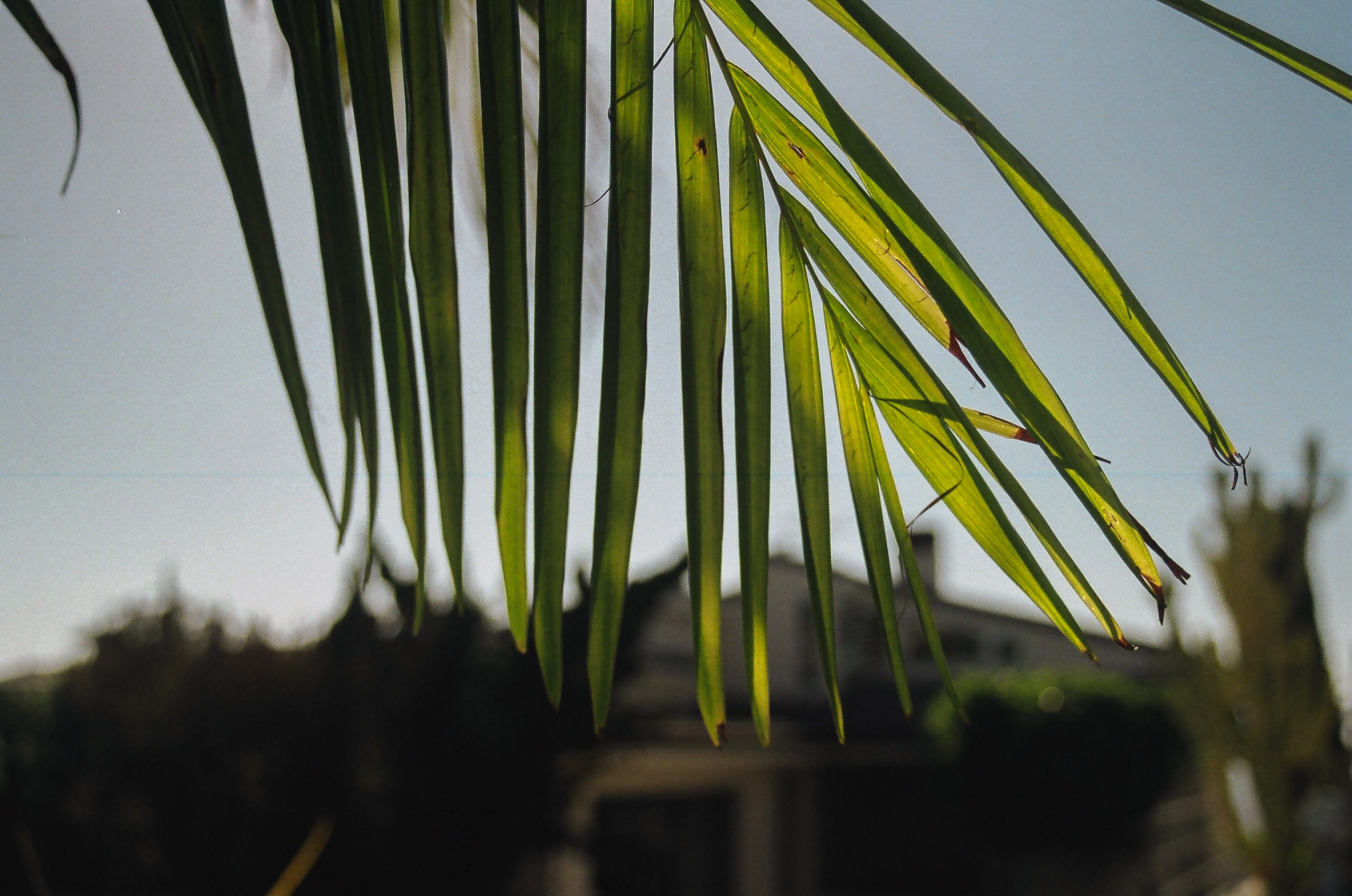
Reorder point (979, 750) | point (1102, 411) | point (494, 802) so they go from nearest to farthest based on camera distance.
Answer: point (1102, 411) < point (494, 802) < point (979, 750)

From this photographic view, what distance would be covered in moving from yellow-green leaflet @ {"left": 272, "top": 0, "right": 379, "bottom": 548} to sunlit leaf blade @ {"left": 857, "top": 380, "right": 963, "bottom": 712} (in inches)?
11.6

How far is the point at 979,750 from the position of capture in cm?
1225

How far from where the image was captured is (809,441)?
0.60 m

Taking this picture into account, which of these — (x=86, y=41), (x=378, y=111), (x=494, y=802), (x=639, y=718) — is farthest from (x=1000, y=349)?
(x=639, y=718)

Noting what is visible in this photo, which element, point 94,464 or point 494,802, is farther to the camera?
point 494,802

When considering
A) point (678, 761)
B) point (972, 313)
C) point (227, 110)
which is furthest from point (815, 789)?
point (227, 110)

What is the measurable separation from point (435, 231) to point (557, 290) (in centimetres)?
7

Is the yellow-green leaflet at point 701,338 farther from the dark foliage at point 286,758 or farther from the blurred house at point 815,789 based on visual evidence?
the blurred house at point 815,789

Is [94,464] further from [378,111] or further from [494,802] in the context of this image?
[494,802]

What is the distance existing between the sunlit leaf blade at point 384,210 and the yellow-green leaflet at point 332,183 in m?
0.02

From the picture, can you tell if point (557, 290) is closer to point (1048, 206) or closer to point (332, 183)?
point (332, 183)

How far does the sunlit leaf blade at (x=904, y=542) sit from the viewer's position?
0.57 metres

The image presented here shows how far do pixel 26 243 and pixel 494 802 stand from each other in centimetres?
733

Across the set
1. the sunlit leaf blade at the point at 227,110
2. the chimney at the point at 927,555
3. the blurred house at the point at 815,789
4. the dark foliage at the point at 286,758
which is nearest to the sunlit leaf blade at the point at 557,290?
the sunlit leaf blade at the point at 227,110
